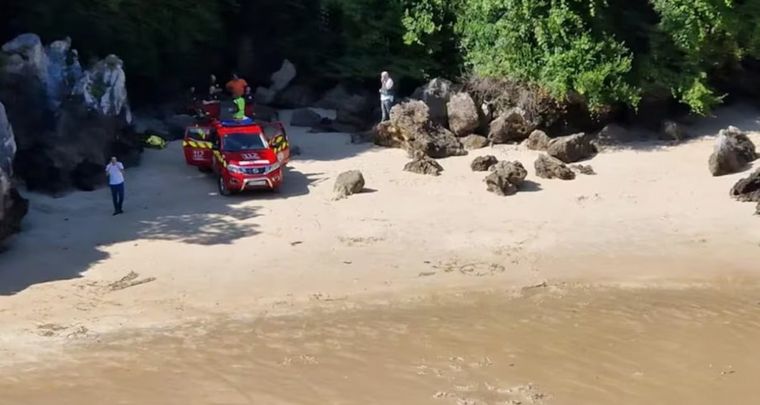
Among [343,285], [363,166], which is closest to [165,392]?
[343,285]

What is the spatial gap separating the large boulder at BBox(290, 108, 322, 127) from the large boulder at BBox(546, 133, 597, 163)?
22.0ft

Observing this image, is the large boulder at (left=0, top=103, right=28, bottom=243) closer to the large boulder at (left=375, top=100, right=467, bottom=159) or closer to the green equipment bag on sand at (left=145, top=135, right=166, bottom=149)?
the green equipment bag on sand at (left=145, top=135, right=166, bottom=149)

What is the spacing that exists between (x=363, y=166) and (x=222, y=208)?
153 inches

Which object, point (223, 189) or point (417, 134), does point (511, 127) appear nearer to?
point (417, 134)

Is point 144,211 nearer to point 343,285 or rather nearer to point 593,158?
point 343,285

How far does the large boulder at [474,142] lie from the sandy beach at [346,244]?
93 centimetres

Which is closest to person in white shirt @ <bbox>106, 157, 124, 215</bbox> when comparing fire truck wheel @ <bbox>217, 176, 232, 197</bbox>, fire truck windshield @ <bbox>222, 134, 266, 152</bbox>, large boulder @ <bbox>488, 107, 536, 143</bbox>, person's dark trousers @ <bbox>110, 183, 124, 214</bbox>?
person's dark trousers @ <bbox>110, 183, 124, 214</bbox>

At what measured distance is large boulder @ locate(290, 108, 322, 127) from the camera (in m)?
27.9

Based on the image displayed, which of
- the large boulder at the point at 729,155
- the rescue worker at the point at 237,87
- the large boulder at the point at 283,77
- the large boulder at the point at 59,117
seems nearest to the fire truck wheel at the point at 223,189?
the large boulder at the point at 59,117

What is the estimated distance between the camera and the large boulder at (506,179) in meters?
21.6

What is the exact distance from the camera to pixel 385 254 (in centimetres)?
1862

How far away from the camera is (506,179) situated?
70.9ft

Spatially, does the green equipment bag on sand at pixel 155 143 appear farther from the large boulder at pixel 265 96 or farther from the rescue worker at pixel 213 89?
the large boulder at pixel 265 96

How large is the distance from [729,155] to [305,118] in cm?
1089
